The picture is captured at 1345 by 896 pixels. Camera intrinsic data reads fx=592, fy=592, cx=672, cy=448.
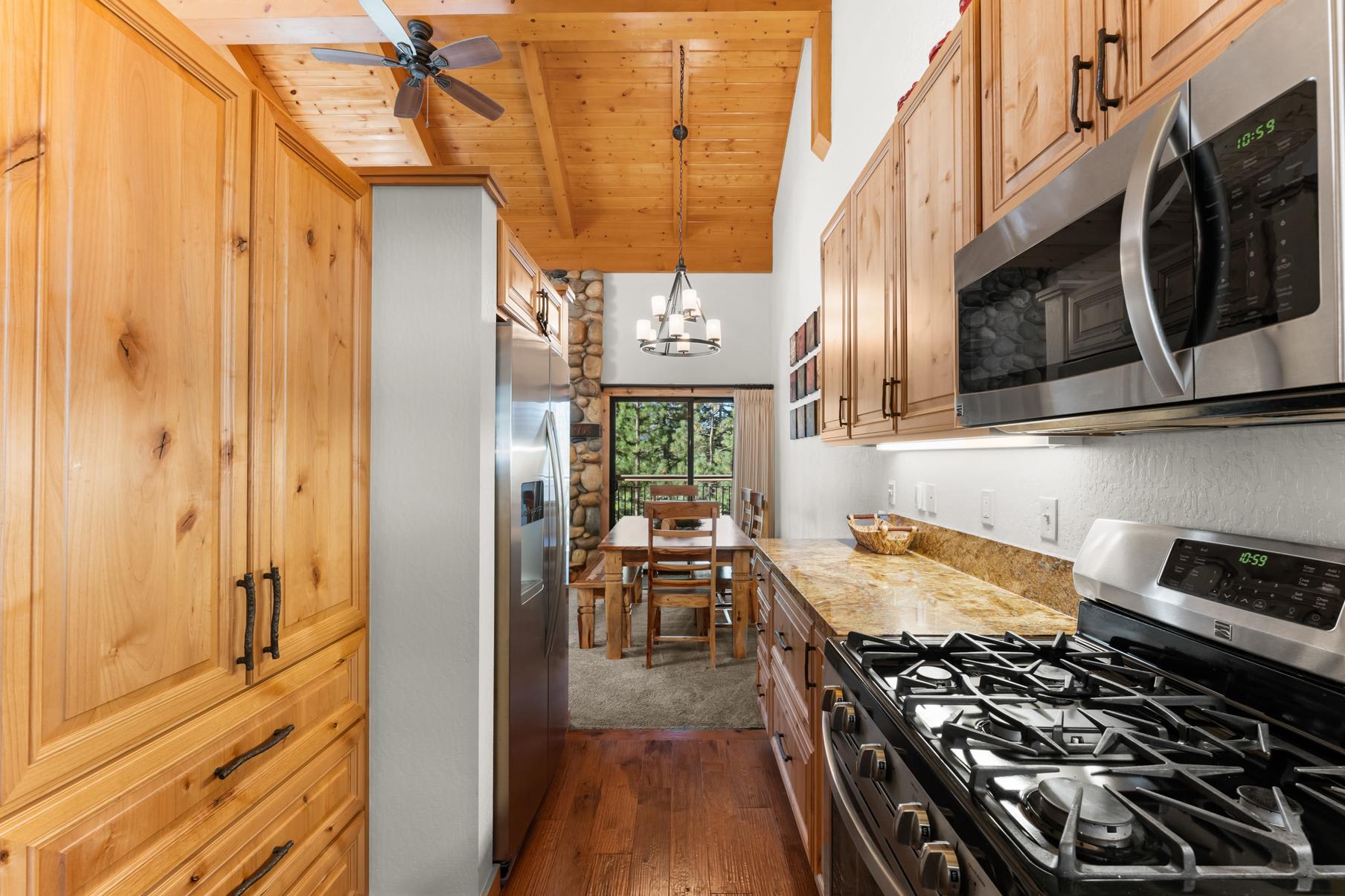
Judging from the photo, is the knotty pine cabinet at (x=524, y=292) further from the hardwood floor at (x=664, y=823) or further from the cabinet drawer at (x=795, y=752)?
the hardwood floor at (x=664, y=823)

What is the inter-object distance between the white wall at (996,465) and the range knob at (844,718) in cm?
71

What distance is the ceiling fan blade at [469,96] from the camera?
10.3 feet

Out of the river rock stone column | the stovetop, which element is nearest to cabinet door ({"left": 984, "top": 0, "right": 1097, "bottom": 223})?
the stovetop

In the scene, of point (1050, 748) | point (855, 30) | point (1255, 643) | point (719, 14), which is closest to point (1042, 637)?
point (1255, 643)

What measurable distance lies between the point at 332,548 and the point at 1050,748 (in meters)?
1.49

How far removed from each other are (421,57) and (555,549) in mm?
2594

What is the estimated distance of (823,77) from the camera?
12.1 feet

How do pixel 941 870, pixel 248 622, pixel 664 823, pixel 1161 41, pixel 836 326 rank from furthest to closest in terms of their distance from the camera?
pixel 836 326 < pixel 664 823 < pixel 248 622 < pixel 1161 41 < pixel 941 870

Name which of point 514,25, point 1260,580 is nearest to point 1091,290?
point 1260,580

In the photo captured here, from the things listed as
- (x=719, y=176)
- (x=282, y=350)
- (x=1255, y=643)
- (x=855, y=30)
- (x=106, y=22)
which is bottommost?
(x=1255, y=643)

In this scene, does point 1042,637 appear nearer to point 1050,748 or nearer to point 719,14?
point 1050,748

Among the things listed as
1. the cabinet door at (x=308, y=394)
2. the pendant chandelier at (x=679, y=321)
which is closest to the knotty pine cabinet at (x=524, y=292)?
the cabinet door at (x=308, y=394)

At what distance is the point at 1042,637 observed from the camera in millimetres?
1246

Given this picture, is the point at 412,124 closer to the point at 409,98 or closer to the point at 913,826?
the point at 409,98
